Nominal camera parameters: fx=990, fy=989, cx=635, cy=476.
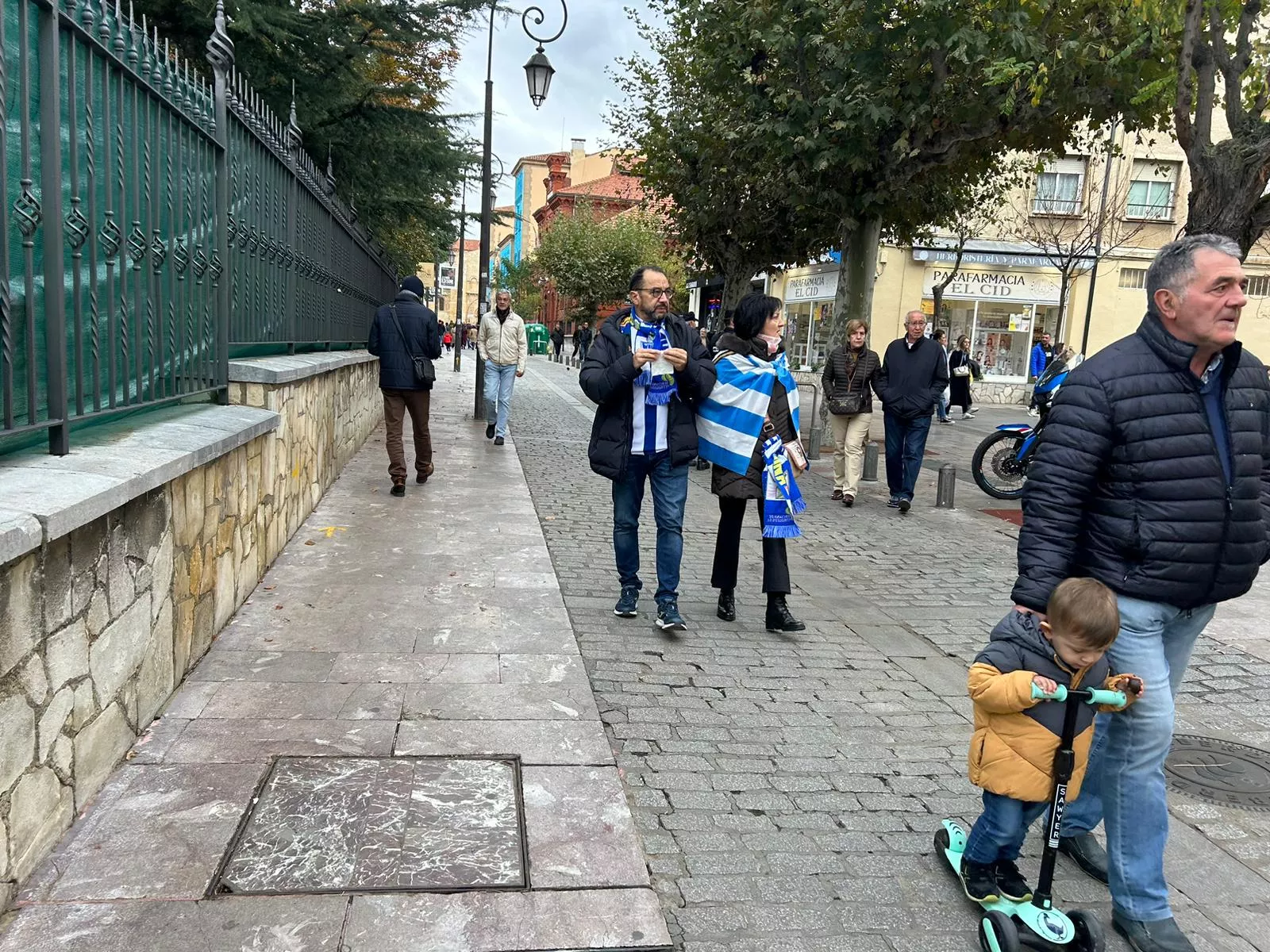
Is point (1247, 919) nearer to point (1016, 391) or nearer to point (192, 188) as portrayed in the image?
point (192, 188)

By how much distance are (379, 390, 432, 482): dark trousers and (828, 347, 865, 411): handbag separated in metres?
4.00

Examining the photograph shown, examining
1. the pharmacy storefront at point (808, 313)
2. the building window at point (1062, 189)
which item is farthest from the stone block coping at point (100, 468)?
the building window at point (1062, 189)

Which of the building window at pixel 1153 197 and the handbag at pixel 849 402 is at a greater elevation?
the building window at pixel 1153 197

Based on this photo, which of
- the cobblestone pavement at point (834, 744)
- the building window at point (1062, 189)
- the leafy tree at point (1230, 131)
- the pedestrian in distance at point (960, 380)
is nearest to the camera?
the cobblestone pavement at point (834, 744)

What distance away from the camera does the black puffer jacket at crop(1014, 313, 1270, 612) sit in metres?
2.68

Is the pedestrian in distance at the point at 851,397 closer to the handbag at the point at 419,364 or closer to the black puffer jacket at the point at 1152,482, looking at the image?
the handbag at the point at 419,364

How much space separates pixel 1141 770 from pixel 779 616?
287cm

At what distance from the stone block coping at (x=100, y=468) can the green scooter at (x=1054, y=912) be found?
262 centimetres

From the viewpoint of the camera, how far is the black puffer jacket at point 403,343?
8938mm

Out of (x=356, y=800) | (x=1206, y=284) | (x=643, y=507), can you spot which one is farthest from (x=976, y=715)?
(x=643, y=507)

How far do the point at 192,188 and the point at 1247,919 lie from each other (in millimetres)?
5067

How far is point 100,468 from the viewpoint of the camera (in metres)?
3.24

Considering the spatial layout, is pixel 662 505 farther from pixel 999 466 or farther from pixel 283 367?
pixel 999 466

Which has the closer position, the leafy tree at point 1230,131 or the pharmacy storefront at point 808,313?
the leafy tree at point 1230,131
